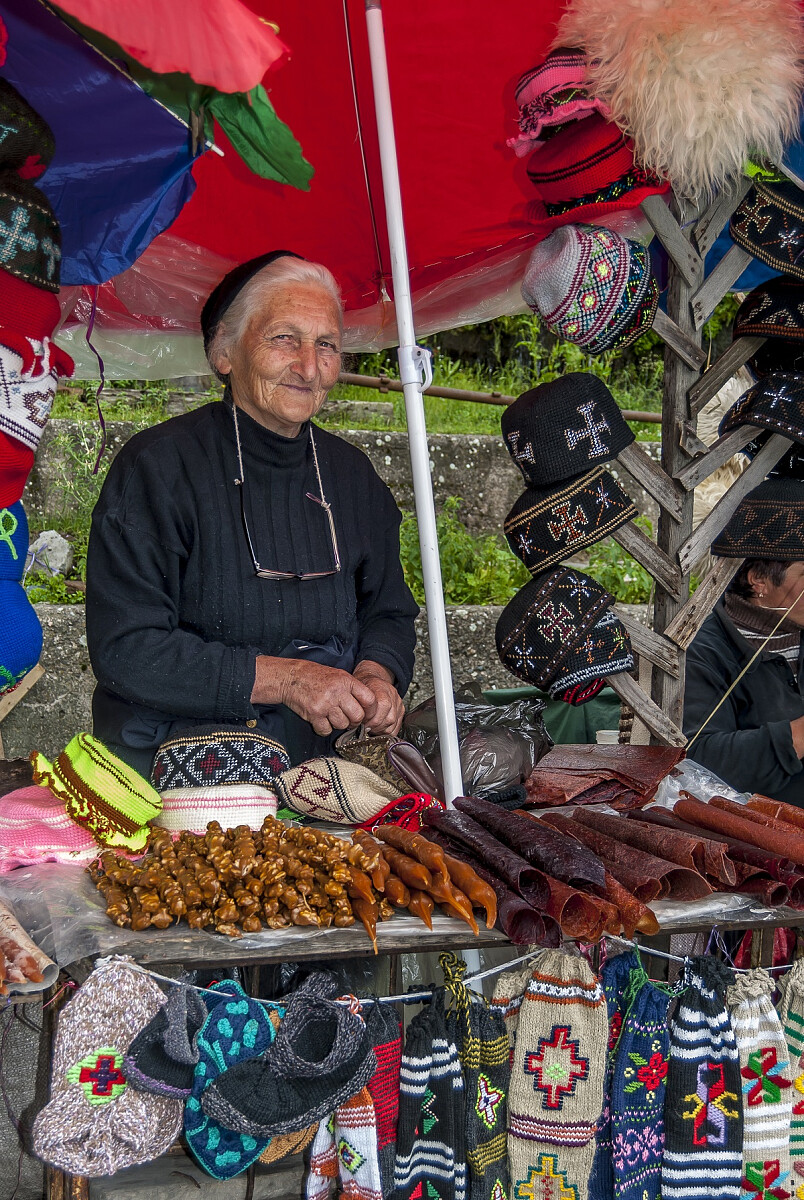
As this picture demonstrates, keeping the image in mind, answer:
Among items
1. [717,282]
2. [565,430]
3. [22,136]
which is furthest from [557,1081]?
[717,282]

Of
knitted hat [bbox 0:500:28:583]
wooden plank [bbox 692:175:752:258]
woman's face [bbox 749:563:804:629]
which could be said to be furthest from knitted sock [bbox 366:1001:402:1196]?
wooden plank [bbox 692:175:752:258]

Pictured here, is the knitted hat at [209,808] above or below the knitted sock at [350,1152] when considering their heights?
above

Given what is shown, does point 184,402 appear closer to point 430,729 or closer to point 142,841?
point 430,729

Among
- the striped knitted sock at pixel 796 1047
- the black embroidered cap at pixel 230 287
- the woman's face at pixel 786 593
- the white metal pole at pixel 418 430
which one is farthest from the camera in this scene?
the woman's face at pixel 786 593

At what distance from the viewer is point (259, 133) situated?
1.95 meters

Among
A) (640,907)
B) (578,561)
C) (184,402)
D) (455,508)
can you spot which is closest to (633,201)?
(640,907)

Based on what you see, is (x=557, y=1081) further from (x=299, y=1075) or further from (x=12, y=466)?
(x=12, y=466)

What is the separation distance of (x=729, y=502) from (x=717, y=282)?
1.93 feet

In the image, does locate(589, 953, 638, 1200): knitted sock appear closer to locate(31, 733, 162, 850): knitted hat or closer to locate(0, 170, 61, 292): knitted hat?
locate(31, 733, 162, 850): knitted hat

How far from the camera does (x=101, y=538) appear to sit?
241cm

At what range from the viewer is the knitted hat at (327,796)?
2.16m

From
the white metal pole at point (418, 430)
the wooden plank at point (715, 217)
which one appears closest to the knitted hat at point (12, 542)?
the white metal pole at point (418, 430)

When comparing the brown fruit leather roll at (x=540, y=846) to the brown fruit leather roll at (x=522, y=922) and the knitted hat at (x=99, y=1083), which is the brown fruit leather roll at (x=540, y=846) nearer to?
the brown fruit leather roll at (x=522, y=922)

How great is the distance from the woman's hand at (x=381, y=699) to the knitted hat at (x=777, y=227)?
1436 mm
